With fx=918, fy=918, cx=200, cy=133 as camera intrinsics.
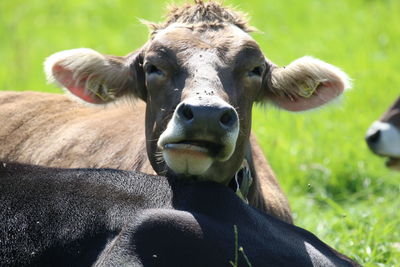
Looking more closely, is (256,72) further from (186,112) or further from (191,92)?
(186,112)

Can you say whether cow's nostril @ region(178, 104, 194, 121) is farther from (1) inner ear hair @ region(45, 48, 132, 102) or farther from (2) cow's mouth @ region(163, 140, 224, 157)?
(1) inner ear hair @ region(45, 48, 132, 102)

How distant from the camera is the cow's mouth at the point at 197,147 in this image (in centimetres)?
516

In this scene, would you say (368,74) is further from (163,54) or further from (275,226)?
(275,226)

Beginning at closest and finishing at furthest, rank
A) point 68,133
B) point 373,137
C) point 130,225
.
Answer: point 130,225 < point 68,133 < point 373,137

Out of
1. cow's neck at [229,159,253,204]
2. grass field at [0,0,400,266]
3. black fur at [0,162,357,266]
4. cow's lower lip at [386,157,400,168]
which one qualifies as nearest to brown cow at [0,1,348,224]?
cow's neck at [229,159,253,204]

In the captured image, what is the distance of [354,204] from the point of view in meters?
8.79

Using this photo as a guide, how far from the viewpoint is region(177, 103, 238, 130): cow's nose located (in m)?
4.99

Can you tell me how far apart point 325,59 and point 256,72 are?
7624mm

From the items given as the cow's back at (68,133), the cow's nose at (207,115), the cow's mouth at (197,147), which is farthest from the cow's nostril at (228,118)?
the cow's back at (68,133)

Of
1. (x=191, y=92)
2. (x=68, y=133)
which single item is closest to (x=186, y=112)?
(x=191, y=92)

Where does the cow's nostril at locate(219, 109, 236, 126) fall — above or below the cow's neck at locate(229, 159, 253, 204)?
above

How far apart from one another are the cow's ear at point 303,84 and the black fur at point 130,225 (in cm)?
161

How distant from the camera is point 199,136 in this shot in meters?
5.08

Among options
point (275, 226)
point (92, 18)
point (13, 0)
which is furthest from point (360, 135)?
point (13, 0)
